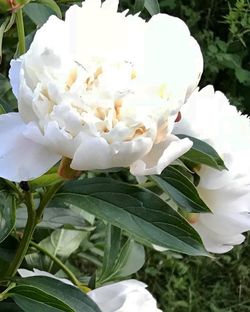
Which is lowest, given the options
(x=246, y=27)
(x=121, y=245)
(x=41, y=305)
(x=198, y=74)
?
(x=246, y=27)

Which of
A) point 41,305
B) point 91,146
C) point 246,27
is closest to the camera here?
point 91,146

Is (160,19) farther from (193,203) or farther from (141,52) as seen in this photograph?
(193,203)

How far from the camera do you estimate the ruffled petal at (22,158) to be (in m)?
0.60

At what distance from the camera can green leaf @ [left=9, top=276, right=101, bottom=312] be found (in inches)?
27.3

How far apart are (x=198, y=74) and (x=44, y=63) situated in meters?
0.11

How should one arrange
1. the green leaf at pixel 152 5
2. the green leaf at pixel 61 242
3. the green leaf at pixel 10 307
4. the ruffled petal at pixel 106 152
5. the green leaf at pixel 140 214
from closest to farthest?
the ruffled petal at pixel 106 152 → the green leaf at pixel 140 214 → the green leaf at pixel 10 307 → the green leaf at pixel 152 5 → the green leaf at pixel 61 242

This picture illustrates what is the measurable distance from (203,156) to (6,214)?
0.53 feet

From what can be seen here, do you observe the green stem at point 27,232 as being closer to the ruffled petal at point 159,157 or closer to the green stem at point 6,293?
the green stem at point 6,293

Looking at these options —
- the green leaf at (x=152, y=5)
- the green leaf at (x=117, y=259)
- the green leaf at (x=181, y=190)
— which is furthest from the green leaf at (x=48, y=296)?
the green leaf at (x=152, y=5)

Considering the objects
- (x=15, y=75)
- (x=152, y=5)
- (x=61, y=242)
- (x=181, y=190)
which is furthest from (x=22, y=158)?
(x=61, y=242)

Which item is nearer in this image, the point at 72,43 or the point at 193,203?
the point at 72,43

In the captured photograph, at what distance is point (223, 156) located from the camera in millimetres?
739

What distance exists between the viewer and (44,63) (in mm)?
585

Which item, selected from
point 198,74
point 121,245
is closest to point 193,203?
point 198,74
